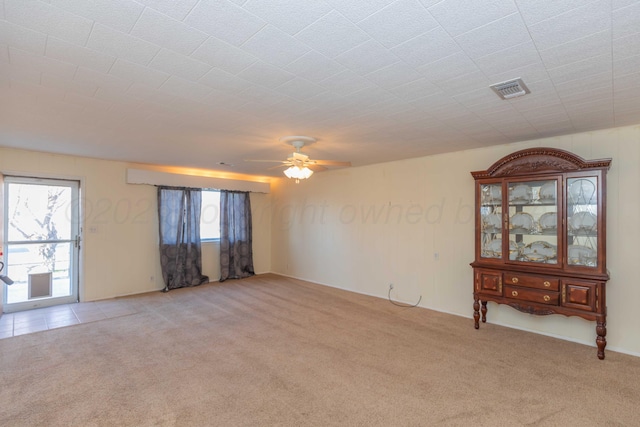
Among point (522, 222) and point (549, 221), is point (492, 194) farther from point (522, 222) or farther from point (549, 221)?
point (549, 221)

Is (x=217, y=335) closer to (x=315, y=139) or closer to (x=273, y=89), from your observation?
(x=315, y=139)

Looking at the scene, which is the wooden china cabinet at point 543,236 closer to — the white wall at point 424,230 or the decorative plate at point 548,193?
the decorative plate at point 548,193

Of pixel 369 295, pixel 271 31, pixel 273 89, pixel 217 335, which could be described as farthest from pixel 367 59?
pixel 369 295

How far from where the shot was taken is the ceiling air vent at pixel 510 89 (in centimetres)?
232

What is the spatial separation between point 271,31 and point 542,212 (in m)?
3.65

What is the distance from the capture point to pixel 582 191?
3.46 meters

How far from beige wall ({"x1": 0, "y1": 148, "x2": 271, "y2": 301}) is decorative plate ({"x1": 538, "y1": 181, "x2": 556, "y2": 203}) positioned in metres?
6.20

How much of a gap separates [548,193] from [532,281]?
102 cm

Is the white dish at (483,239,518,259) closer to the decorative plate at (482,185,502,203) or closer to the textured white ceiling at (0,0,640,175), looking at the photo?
the decorative plate at (482,185,502,203)

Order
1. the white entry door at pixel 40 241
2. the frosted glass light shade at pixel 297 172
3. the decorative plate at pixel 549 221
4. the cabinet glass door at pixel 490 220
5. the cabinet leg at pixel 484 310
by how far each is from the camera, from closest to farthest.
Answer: the decorative plate at pixel 549 221 < the frosted glass light shade at pixel 297 172 < the cabinet glass door at pixel 490 220 < the cabinet leg at pixel 484 310 < the white entry door at pixel 40 241

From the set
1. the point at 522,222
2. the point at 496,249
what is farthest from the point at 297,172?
the point at 522,222

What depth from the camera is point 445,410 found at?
2.38 m

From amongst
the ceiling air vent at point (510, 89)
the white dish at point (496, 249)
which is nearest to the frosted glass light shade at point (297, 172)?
the ceiling air vent at point (510, 89)

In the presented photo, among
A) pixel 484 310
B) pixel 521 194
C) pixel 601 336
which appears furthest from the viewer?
pixel 484 310
